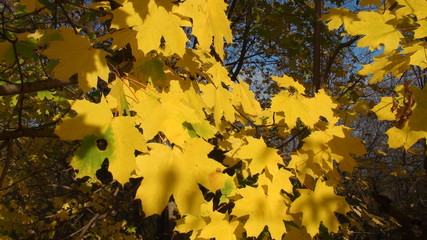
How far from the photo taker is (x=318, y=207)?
2.00m

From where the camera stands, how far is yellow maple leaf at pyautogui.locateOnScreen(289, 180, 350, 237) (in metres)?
1.91

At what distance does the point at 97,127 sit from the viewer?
1.20 metres

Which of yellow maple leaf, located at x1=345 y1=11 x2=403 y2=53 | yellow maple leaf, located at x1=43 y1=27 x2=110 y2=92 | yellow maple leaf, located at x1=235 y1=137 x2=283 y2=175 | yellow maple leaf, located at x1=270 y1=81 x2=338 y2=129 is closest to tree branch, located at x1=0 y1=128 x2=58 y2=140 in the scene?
yellow maple leaf, located at x1=43 y1=27 x2=110 y2=92

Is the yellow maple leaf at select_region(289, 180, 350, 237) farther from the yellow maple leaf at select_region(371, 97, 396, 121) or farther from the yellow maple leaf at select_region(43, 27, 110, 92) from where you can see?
the yellow maple leaf at select_region(43, 27, 110, 92)

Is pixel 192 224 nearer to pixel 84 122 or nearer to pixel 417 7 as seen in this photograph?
pixel 84 122

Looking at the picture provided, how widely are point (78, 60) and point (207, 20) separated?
0.63 metres

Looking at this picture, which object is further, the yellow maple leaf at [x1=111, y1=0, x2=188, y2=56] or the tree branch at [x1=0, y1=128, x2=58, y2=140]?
the tree branch at [x1=0, y1=128, x2=58, y2=140]

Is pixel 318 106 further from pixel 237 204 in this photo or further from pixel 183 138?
pixel 183 138

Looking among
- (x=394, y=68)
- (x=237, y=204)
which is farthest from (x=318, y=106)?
(x=237, y=204)

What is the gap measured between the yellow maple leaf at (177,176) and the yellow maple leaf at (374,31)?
4.13 feet

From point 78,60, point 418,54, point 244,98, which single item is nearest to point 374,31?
point 418,54

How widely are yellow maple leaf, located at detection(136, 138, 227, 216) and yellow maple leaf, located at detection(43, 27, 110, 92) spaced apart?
43 cm

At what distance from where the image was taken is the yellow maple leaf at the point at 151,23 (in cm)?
132

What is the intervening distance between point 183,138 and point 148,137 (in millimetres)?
152
